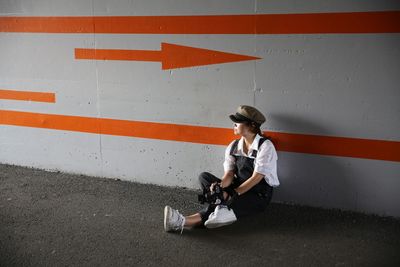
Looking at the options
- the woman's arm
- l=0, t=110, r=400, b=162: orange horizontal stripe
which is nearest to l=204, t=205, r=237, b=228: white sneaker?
the woman's arm

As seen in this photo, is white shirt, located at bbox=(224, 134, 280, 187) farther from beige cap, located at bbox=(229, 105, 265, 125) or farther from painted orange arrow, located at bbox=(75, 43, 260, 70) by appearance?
painted orange arrow, located at bbox=(75, 43, 260, 70)

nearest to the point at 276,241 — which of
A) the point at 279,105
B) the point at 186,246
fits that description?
the point at 186,246

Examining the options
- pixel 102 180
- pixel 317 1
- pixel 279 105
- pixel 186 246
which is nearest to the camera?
pixel 186 246

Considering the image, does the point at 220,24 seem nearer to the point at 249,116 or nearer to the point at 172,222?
the point at 249,116

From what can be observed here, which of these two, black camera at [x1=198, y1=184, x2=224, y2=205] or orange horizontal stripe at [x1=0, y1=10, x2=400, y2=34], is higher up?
orange horizontal stripe at [x1=0, y1=10, x2=400, y2=34]

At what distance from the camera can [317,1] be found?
3178 millimetres

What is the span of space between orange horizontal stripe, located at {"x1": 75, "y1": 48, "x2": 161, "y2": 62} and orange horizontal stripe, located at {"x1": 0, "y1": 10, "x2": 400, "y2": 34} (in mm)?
177

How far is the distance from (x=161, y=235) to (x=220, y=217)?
1.46 ft

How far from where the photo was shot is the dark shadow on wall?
131 inches

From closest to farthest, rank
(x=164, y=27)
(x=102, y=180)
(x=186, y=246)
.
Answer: (x=186, y=246) < (x=164, y=27) < (x=102, y=180)

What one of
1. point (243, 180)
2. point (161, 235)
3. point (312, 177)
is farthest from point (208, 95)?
point (161, 235)

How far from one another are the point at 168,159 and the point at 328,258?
175 centimetres

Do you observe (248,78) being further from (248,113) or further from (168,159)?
(168,159)

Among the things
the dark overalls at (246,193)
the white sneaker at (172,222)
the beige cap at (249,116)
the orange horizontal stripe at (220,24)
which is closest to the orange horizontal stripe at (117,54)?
the orange horizontal stripe at (220,24)
